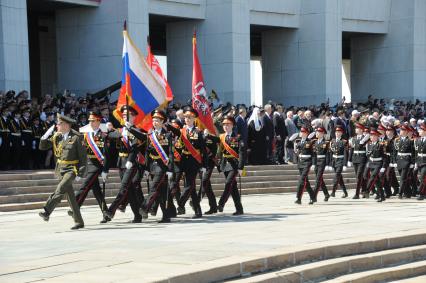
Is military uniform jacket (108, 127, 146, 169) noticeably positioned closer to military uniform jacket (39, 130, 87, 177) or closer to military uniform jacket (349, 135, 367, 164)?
military uniform jacket (39, 130, 87, 177)

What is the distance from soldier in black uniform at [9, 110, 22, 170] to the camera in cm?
2134

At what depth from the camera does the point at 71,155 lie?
14.3 m

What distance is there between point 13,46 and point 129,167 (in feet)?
43.2

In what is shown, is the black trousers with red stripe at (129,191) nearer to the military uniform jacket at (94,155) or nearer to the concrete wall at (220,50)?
the military uniform jacket at (94,155)

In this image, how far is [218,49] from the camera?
34.6m

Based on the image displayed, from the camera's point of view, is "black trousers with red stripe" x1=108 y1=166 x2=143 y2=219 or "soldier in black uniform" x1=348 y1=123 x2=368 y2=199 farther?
"soldier in black uniform" x1=348 y1=123 x2=368 y2=199

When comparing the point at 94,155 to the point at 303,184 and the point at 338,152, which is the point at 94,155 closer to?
the point at 303,184

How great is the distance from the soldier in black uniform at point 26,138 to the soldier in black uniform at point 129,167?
21.9ft

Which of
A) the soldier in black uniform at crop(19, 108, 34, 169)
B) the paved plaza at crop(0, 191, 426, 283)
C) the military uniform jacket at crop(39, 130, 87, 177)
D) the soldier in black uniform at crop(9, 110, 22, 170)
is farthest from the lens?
the soldier in black uniform at crop(19, 108, 34, 169)

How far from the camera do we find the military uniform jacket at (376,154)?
20.8 metres

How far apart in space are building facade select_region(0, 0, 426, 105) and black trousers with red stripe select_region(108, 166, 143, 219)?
11.9 metres

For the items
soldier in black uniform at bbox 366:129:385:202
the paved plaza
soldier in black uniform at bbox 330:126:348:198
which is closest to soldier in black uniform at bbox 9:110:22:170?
the paved plaza

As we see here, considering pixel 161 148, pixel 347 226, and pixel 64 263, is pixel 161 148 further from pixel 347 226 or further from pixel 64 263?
pixel 64 263

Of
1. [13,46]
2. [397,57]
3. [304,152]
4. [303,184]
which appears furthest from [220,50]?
[303,184]
